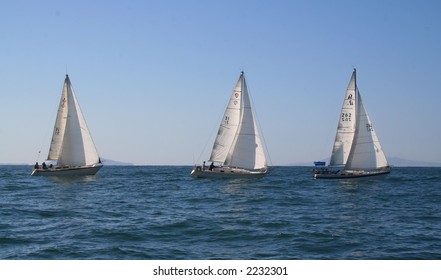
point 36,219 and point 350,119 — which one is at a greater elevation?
point 350,119

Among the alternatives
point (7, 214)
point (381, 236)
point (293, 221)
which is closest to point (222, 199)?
point (293, 221)

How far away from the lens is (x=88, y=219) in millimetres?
24984

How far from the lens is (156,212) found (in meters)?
28.4

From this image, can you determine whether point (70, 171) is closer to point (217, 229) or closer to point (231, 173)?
point (231, 173)

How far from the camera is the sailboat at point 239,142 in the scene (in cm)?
5838

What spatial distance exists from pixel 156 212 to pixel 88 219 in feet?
14.7

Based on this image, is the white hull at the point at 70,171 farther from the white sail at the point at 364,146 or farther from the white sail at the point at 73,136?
the white sail at the point at 364,146

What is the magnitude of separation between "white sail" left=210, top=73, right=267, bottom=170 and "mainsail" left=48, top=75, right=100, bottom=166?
1774 cm

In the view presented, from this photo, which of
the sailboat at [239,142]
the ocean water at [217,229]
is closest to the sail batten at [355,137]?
the sailboat at [239,142]

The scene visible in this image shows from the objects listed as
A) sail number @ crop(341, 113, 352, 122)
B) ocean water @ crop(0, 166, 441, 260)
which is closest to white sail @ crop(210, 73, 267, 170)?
sail number @ crop(341, 113, 352, 122)

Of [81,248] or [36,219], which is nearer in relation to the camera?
[81,248]
